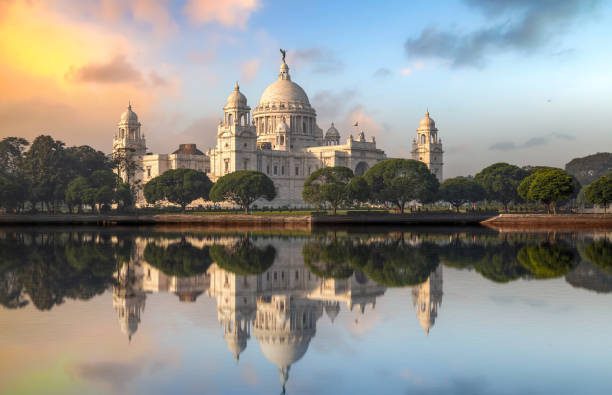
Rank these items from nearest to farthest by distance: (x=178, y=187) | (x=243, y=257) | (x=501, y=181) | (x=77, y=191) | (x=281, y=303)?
(x=281, y=303), (x=243, y=257), (x=77, y=191), (x=178, y=187), (x=501, y=181)

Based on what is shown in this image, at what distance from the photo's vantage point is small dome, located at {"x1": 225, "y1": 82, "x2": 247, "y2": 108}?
133750mm

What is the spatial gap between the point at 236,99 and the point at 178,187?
1148 inches

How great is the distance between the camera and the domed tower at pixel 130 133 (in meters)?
144

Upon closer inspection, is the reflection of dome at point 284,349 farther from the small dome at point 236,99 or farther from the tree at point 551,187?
the small dome at point 236,99

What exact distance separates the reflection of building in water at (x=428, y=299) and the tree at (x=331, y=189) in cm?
5895

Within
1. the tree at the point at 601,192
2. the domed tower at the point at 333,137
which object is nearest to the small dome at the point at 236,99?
the domed tower at the point at 333,137

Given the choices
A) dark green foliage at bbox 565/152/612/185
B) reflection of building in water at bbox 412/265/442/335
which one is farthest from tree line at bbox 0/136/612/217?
dark green foliage at bbox 565/152/612/185

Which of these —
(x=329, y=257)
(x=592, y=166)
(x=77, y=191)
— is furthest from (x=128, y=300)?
(x=592, y=166)

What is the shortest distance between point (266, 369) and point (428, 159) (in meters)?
133

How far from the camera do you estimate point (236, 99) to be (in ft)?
440

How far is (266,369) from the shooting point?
19281 millimetres

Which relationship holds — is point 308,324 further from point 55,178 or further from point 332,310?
point 55,178

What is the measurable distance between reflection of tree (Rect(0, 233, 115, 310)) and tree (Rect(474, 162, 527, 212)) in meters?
65.9

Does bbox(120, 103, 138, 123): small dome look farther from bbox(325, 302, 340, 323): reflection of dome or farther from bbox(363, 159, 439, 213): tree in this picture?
bbox(325, 302, 340, 323): reflection of dome
